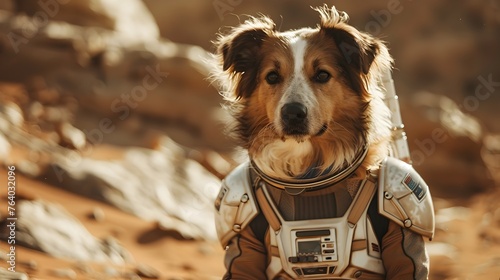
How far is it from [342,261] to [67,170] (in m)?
5.05

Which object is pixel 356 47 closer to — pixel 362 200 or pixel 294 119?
pixel 294 119

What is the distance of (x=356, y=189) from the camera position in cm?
403

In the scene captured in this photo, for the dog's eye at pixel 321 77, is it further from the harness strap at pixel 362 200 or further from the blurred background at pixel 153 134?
the blurred background at pixel 153 134

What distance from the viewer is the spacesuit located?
395 centimetres

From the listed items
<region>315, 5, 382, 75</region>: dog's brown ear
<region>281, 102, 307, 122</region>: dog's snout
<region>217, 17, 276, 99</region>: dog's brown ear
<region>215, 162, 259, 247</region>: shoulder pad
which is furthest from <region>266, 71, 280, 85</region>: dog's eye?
<region>215, 162, 259, 247</region>: shoulder pad

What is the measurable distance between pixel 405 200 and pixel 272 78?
1.10m

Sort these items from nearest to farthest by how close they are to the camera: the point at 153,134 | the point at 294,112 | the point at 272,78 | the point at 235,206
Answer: the point at 294,112 < the point at 235,206 < the point at 272,78 < the point at 153,134

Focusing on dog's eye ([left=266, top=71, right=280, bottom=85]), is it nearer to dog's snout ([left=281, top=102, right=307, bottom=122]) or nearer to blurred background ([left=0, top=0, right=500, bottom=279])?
dog's snout ([left=281, top=102, right=307, bottom=122])

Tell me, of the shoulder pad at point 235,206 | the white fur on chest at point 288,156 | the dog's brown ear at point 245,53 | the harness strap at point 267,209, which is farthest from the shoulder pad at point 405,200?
the dog's brown ear at point 245,53

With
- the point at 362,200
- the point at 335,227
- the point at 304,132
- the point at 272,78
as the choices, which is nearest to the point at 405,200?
the point at 362,200

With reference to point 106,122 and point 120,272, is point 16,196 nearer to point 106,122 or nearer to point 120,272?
point 120,272

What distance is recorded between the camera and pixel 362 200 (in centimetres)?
398

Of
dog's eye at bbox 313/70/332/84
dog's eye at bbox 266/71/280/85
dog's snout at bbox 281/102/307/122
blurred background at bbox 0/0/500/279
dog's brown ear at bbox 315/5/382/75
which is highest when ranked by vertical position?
blurred background at bbox 0/0/500/279

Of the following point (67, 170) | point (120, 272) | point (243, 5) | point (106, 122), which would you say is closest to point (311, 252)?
point (120, 272)
